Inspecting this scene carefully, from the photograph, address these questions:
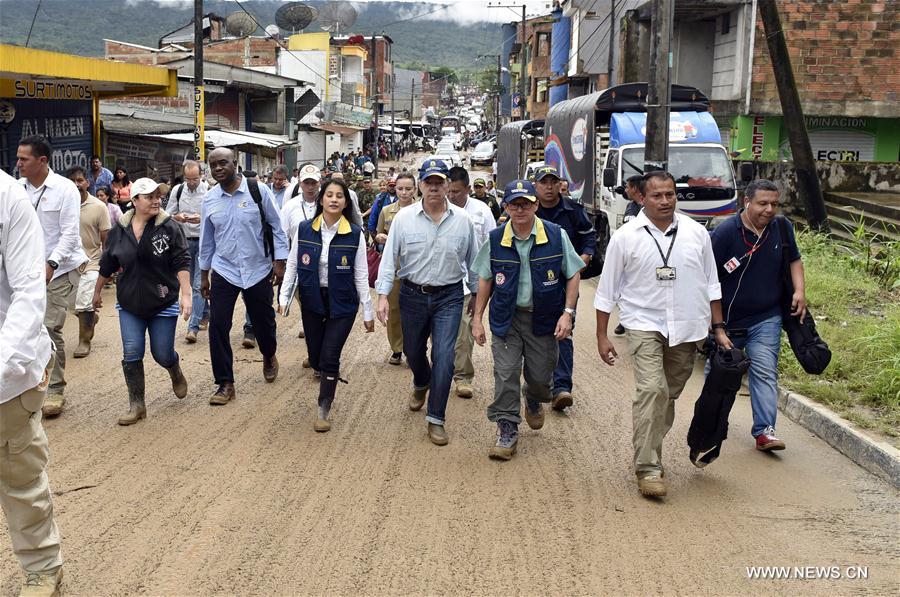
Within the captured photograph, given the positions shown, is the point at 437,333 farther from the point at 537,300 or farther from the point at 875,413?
the point at 875,413

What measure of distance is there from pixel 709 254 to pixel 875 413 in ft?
7.96

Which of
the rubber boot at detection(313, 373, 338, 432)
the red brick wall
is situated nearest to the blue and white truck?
the red brick wall

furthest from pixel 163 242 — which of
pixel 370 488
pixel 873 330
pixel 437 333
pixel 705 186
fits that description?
pixel 705 186

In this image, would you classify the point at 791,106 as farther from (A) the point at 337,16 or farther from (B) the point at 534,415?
(A) the point at 337,16

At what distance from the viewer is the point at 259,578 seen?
445 cm

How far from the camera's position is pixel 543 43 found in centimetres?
6794

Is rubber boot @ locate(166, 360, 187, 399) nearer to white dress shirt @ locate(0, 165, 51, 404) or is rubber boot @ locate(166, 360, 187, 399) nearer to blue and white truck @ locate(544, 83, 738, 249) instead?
white dress shirt @ locate(0, 165, 51, 404)

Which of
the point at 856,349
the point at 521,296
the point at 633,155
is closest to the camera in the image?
the point at 521,296

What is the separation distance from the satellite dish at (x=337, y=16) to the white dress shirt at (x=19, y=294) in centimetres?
5536

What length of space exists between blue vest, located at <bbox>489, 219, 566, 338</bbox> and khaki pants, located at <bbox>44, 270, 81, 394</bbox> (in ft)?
11.0

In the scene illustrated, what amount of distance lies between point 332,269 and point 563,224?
215cm

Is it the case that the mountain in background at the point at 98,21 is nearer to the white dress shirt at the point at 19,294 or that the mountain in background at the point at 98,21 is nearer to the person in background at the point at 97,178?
the person in background at the point at 97,178

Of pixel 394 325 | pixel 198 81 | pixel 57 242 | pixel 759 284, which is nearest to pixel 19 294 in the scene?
pixel 57 242

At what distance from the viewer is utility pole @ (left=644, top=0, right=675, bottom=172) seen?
13.7 metres
